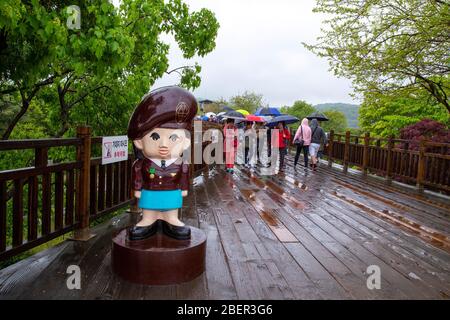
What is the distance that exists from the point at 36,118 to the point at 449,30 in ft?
44.2

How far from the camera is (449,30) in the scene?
417 inches

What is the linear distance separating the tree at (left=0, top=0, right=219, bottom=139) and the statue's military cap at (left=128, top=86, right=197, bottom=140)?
2.32 ft

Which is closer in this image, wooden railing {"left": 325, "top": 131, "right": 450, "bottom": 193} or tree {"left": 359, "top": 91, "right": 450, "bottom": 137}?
wooden railing {"left": 325, "top": 131, "right": 450, "bottom": 193}

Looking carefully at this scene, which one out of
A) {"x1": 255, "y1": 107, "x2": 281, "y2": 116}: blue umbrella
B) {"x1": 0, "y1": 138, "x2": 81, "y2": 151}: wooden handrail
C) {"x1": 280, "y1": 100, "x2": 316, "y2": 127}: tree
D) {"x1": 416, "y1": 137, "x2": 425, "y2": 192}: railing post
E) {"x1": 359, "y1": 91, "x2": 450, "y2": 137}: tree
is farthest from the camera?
{"x1": 280, "y1": 100, "x2": 316, "y2": 127}: tree

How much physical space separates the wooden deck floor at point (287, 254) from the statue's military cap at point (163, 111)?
4.52 feet

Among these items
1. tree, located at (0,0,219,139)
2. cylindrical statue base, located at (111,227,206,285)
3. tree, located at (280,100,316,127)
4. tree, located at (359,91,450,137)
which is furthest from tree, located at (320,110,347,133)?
cylindrical statue base, located at (111,227,206,285)

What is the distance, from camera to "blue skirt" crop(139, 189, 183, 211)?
11.7ft

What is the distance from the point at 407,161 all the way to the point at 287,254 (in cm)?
716

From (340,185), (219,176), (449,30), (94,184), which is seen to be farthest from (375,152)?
(94,184)

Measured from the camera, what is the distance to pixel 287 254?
4.19m

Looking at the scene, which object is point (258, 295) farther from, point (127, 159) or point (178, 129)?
point (127, 159)

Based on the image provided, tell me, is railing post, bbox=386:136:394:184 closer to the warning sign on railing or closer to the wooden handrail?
the warning sign on railing

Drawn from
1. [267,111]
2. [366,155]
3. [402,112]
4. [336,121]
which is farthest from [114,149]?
[336,121]

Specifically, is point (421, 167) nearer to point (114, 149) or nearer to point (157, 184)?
point (114, 149)
